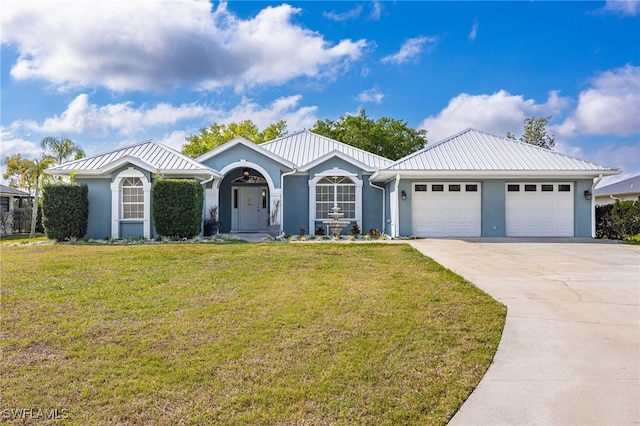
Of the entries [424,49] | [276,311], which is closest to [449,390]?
[276,311]

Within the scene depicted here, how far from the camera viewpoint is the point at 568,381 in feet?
12.1

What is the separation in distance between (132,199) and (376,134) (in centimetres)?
2266

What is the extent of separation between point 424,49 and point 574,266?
9518 mm

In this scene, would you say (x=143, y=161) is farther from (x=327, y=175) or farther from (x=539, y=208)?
(x=539, y=208)

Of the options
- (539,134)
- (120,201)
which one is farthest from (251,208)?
(539,134)

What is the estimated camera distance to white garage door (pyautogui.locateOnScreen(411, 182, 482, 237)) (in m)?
16.6

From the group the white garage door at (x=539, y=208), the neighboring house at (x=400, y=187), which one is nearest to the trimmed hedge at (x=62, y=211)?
the neighboring house at (x=400, y=187)

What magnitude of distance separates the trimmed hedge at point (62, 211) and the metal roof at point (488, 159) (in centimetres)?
1157

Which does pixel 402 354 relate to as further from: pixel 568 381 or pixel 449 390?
pixel 568 381

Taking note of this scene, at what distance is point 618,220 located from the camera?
16.0 metres

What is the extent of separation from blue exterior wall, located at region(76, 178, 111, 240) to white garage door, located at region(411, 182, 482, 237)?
1184 cm

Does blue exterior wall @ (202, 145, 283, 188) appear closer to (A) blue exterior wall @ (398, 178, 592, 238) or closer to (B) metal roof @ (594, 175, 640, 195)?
(A) blue exterior wall @ (398, 178, 592, 238)

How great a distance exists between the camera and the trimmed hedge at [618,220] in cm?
1564

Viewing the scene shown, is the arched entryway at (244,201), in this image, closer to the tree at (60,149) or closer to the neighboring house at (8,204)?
the neighboring house at (8,204)
